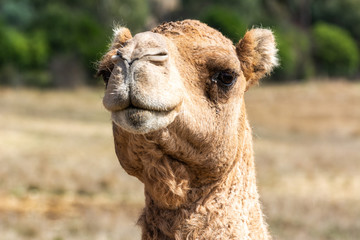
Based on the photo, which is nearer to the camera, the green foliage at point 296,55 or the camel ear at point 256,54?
the camel ear at point 256,54

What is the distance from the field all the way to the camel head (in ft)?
4.14

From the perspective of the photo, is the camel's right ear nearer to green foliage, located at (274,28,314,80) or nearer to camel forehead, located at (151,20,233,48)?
camel forehead, located at (151,20,233,48)

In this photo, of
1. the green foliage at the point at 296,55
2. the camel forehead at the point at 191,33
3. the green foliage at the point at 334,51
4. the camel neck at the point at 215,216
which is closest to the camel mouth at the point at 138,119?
the camel forehead at the point at 191,33

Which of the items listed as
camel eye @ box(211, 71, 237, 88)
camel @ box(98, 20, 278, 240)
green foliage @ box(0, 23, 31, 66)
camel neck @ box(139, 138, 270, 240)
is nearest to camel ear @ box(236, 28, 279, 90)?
camel @ box(98, 20, 278, 240)

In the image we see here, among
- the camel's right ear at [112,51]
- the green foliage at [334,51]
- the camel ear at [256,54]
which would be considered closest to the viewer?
the camel's right ear at [112,51]

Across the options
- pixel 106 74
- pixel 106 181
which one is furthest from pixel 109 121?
pixel 106 74

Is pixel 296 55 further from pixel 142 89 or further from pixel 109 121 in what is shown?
pixel 142 89

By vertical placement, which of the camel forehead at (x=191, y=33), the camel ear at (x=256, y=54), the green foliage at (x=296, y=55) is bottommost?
the camel forehead at (x=191, y=33)

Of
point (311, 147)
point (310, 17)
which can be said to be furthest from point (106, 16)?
point (311, 147)

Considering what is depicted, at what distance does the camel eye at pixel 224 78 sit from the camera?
305cm

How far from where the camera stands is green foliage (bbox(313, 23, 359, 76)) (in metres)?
47.3

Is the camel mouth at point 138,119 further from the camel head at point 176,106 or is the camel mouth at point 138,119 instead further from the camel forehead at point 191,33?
the camel forehead at point 191,33

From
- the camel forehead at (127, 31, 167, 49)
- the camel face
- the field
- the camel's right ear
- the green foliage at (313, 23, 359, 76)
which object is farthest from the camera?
the green foliage at (313, 23, 359, 76)

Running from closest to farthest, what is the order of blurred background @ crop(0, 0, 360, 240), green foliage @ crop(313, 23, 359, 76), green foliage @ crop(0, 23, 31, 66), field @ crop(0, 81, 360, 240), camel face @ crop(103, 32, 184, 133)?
camel face @ crop(103, 32, 184, 133) < field @ crop(0, 81, 360, 240) < blurred background @ crop(0, 0, 360, 240) < green foliage @ crop(0, 23, 31, 66) < green foliage @ crop(313, 23, 359, 76)
